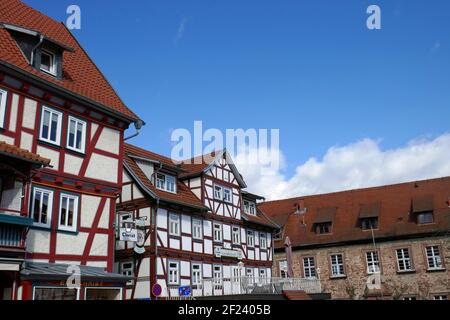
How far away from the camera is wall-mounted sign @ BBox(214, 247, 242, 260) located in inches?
1125

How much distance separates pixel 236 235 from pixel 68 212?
16548mm

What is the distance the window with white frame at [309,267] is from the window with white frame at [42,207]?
29229mm

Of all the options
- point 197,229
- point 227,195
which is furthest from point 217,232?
point 227,195

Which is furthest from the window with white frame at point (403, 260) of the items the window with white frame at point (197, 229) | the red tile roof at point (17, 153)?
the red tile roof at point (17, 153)

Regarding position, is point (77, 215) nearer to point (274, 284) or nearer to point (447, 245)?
point (274, 284)

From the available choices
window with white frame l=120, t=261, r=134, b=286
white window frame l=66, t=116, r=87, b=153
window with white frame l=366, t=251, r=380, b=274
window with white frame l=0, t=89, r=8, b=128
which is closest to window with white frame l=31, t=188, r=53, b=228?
white window frame l=66, t=116, r=87, b=153

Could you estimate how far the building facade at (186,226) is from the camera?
24.4 metres

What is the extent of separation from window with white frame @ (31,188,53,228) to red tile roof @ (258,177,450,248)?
28870 millimetres

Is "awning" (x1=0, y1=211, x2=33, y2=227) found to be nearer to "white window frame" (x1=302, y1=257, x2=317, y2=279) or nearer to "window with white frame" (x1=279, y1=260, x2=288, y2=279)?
"white window frame" (x1=302, y1=257, x2=317, y2=279)

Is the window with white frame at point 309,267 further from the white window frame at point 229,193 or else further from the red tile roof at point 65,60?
the red tile roof at point 65,60

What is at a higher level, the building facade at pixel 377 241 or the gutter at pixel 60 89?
the gutter at pixel 60 89

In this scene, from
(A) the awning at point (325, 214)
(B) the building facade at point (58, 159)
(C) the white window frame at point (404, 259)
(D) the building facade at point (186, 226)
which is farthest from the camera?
(A) the awning at point (325, 214)

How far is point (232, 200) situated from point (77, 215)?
53.2 ft
